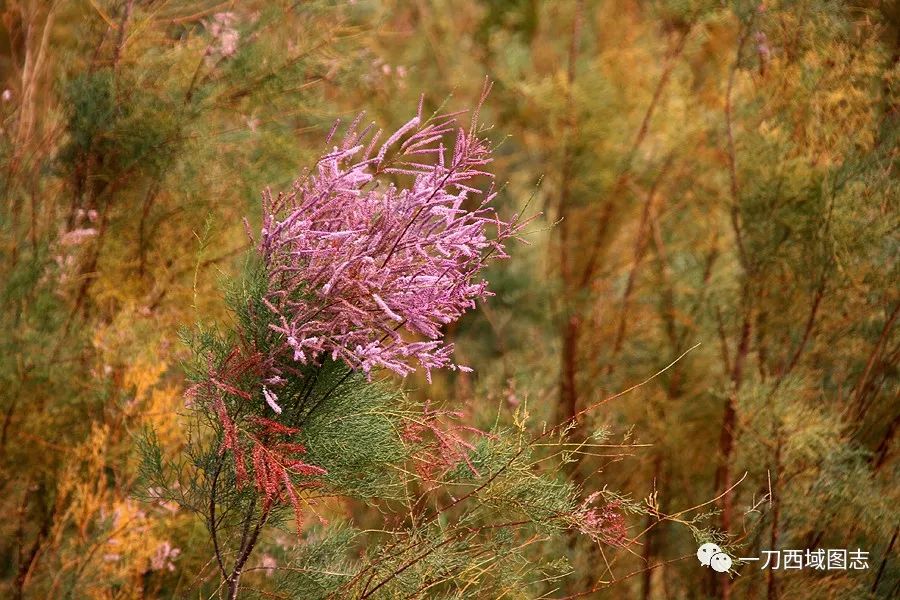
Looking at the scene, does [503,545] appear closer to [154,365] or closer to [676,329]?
[154,365]

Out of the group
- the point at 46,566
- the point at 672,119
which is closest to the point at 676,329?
the point at 672,119

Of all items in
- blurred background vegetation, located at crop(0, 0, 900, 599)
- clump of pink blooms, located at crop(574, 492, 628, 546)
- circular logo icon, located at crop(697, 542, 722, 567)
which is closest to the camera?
clump of pink blooms, located at crop(574, 492, 628, 546)

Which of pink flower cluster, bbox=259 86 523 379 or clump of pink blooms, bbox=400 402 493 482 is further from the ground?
pink flower cluster, bbox=259 86 523 379

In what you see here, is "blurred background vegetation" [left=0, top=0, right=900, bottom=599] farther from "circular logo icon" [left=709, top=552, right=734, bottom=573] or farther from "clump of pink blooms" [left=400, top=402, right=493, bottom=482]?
"clump of pink blooms" [left=400, top=402, right=493, bottom=482]

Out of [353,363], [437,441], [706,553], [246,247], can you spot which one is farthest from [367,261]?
[246,247]

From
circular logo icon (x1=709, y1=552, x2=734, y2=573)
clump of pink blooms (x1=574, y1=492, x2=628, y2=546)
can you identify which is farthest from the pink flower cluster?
circular logo icon (x1=709, y1=552, x2=734, y2=573)

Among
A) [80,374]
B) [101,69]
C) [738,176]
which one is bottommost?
[80,374]

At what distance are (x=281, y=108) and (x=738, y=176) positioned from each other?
7.83 feet

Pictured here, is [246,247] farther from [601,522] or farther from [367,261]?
[601,522]

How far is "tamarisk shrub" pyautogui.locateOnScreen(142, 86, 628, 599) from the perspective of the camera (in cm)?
A: 256

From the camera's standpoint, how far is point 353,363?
8.50 ft

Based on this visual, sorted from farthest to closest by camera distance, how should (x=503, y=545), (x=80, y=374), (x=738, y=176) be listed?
(x=738, y=176) < (x=80, y=374) < (x=503, y=545)

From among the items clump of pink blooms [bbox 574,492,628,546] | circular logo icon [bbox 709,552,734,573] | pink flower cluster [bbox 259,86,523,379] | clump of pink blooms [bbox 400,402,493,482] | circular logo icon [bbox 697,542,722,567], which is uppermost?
pink flower cluster [bbox 259,86,523,379]

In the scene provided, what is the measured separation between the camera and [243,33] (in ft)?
16.5
